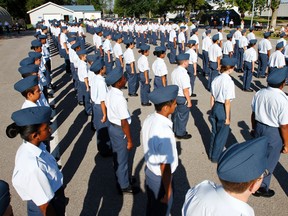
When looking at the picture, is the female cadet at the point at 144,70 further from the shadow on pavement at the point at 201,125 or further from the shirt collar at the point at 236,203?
the shirt collar at the point at 236,203

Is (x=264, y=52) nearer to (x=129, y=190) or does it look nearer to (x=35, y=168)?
(x=129, y=190)

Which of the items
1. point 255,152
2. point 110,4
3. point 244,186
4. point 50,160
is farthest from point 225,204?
point 110,4

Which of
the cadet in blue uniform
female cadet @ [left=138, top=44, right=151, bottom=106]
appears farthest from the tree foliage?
the cadet in blue uniform

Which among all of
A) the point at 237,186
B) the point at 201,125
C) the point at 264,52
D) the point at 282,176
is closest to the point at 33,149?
the point at 237,186

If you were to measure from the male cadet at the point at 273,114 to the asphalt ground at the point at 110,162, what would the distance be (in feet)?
3.21

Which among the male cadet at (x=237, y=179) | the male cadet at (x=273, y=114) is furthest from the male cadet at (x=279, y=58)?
the male cadet at (x=237, y=179)

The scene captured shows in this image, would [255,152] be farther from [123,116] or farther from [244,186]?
[123,116]

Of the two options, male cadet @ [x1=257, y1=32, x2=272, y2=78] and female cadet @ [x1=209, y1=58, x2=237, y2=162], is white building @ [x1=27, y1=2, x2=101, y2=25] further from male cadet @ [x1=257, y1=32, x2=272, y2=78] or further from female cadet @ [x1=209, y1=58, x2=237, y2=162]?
female cadet @ [x1=209, y1=58, x2=237, y2=162]

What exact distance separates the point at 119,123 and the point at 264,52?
350 inches

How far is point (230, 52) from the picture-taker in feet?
38.3

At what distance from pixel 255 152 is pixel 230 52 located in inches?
426

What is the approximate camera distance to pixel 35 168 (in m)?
2.39

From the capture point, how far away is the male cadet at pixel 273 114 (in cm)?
370

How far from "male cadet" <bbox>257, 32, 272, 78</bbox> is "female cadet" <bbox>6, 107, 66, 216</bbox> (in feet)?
32.4
